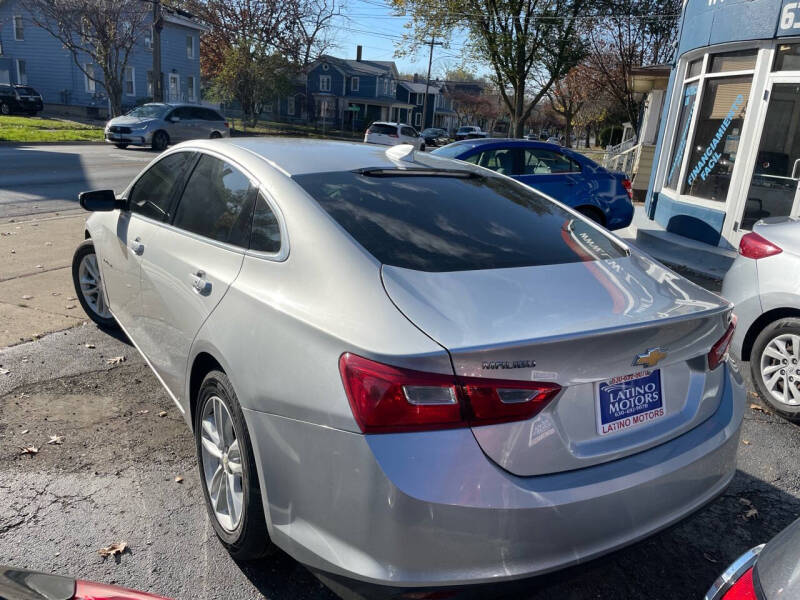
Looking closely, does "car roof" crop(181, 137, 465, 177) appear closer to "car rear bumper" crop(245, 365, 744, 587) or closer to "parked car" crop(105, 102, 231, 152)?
"car rear bumper" crop(245, 365, 744, 587)

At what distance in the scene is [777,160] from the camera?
351 inches

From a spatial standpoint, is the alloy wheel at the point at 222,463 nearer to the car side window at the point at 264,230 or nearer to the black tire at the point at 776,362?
the car side window at the point at 264,230

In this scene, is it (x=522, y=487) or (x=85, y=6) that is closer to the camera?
(x=522, y=487)

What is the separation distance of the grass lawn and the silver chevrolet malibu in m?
22.1

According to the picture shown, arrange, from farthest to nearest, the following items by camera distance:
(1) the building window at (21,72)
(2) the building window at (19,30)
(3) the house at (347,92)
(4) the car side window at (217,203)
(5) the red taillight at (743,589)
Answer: (3) the house at (347,92) → (1) the building window at (21,72) → (2) the building window at (19,30) → (4) the car side window at (217,203) → (5) the red taillight at (743,589)

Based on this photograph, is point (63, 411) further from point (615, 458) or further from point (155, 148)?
point (155, 148)

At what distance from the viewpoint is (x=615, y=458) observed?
86.4 inches

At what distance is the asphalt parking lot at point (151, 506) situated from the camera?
8.80 feet

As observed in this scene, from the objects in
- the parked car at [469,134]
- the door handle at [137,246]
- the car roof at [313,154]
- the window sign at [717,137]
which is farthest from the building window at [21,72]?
the car roof at [313,154]

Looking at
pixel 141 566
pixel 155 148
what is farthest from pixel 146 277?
pixel 155 148

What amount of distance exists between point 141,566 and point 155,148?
76.7 ft

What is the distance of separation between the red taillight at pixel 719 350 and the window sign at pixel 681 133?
885 cm

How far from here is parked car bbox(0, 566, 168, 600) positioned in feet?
4.65

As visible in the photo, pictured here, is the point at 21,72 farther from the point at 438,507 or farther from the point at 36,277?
the point at 438,507
